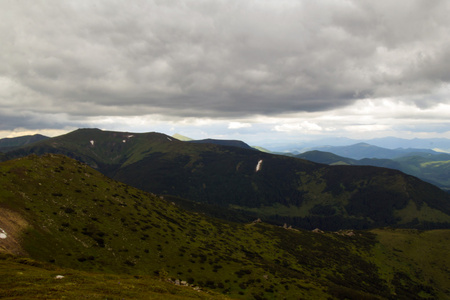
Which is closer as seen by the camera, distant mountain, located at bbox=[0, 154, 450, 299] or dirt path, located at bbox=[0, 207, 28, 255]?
distant mountain, located at bbox=[0, 154, 450, 299]

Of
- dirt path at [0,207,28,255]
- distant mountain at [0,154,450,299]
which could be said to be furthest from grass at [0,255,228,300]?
dirt path at [0,207,28,255]

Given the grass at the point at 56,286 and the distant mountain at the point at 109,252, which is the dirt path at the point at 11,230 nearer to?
the distant mountain at the point at 109,252

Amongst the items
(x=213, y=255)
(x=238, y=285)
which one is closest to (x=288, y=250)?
(x=213, y=255)

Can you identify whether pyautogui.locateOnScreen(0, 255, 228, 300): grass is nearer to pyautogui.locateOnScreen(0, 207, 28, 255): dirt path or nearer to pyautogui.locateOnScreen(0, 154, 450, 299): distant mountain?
pyautogui.locateOnScreen(0, 154, 450, 299): distant mountain

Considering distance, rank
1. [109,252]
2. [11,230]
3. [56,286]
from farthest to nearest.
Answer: [109,252]
[11,230]
[56,286]

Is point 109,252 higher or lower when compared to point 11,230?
lower

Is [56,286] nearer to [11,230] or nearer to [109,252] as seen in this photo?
[11,230]

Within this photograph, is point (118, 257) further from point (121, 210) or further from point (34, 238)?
point (121, 210)

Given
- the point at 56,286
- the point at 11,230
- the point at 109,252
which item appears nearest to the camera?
the point at 56,286

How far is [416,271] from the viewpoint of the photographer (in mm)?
179000

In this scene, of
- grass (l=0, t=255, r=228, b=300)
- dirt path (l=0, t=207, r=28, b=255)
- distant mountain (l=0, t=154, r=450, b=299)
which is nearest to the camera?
grass (l=0, t=255, r=228, b=300)

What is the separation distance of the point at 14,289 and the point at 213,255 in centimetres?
6866

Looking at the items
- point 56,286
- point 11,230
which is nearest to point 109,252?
→ point 11,230

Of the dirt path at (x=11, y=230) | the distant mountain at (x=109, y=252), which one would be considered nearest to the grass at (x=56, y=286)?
the distant mountain at (x=109, y=252)
